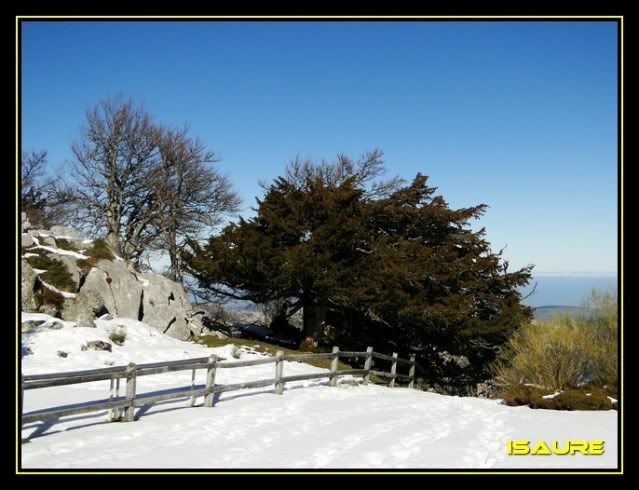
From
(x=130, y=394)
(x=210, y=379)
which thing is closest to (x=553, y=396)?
(x=210, y=379)

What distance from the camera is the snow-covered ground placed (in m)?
7.98

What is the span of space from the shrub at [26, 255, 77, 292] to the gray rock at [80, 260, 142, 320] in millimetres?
571

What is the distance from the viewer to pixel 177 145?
34.1 meters

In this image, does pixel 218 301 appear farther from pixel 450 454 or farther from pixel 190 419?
pixel 450 454

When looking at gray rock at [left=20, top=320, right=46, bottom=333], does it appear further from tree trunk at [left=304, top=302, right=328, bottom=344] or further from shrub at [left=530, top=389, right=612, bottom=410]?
shrub at [left=530, top=389, right=612, bottom=410]

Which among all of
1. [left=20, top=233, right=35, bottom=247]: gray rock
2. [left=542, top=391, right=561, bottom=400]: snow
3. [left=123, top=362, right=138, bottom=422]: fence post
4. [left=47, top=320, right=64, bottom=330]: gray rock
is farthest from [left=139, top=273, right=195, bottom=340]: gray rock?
[left=542, top=391, right=561, bottom=400]: snow

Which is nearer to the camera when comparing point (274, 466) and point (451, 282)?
point (274, 466)

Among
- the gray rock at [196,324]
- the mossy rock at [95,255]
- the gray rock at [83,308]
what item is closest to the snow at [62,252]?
the mossy rock at [95,255]

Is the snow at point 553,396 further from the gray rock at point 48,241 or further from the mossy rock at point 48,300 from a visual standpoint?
the gray rock at point 48,241

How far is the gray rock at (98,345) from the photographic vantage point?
17297 millimetres

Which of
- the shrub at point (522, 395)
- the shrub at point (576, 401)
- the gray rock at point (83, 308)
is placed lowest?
the shrub at point (522, 395)

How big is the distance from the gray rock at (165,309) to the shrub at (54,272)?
10.3 feet
